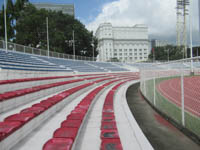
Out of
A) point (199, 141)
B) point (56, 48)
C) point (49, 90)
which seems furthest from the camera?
point (56, 48)

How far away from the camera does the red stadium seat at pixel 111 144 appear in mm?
1639

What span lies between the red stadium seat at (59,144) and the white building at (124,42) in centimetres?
9272

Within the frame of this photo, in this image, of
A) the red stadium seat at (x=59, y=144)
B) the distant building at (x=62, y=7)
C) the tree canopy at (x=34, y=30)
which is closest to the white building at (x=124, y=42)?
the distant building at (x=62, y=7)

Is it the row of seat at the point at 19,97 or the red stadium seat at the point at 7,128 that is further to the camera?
the row of seat at the point at 19,97

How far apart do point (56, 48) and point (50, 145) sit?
27.9 meters

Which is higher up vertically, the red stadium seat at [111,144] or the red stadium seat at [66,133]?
the red stadium seat at [66,133]

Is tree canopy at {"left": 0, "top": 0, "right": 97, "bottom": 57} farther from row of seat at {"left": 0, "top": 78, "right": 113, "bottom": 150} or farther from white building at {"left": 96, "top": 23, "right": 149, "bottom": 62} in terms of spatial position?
white building at {"left": 96, "top": 23, "right": 149, "bottom": 62}

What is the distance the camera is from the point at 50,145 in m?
1.49

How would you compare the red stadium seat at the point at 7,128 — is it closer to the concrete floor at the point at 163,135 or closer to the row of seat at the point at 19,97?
the row of seat at the point at 19,97

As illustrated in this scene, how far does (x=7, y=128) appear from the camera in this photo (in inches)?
62.3

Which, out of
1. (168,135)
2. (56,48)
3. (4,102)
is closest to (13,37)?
(56,48)

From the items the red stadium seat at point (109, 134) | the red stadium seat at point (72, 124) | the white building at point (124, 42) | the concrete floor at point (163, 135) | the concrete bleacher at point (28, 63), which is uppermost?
the white building at point (124, 42)

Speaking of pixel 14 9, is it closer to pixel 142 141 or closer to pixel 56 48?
pixel 56 48

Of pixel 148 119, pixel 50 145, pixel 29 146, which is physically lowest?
pixel 148 119
